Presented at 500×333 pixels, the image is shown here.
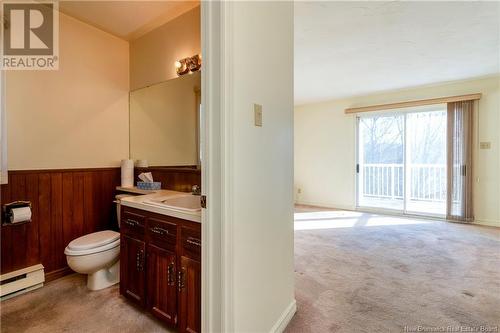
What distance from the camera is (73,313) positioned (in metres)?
1.76

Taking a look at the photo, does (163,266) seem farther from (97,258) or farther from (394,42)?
(394,42)

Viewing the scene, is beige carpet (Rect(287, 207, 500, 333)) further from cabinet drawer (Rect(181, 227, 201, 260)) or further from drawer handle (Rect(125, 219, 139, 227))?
drawer handle (Rect(125, 219, 139, 227))

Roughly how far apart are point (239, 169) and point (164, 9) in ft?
6.15

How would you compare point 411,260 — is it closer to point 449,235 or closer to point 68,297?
point 449,235

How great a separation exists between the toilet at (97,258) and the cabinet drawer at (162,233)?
1.92 feet

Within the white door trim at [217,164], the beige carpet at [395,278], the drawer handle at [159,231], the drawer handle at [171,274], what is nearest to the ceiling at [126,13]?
the white door trim at [217,164]

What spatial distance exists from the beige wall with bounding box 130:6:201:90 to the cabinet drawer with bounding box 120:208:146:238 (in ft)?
4.62

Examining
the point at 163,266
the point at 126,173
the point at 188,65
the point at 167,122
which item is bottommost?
the point at 163,266

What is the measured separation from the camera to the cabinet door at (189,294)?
134cm

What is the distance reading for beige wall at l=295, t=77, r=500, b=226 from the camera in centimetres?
389

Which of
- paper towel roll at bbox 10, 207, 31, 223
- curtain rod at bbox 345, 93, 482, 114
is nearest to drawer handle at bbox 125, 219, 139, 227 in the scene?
paper towel roll at bbox 10, 207, 31, 223

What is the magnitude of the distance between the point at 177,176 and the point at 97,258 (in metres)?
0.92

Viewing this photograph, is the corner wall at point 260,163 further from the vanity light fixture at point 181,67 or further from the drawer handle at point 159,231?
the vanity light fixture at point 181,67

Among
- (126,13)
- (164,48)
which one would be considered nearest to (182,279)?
(164,48)
